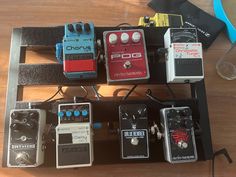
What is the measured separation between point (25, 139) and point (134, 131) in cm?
31

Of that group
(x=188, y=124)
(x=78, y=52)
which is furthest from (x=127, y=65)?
(x=188, y=124)

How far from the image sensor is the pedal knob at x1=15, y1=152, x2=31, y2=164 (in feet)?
2.75

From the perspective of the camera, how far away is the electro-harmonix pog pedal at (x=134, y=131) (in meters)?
0.88

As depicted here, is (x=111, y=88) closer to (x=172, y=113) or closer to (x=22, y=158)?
(x=172, y=113)

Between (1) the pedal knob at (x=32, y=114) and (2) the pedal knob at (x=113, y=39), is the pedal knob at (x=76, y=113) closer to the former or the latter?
(1) the pedal knob at (x=32, y=114)

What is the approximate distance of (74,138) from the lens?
2.78 feet

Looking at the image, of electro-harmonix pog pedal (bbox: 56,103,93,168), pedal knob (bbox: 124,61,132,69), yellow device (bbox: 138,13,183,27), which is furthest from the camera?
yellow device (bbox: 138,13,183,27)

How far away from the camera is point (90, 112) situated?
Answer: 0.89 meters

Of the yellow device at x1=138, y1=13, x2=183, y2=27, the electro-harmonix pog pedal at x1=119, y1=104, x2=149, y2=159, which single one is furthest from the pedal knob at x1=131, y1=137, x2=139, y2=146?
the yellow device at x1=138, y1=13, x2=183, y2=27

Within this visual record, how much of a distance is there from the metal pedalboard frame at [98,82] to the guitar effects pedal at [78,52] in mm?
69

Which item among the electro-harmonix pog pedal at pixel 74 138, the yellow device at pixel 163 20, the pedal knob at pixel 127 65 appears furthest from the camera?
the yellow device at pixel 163 20

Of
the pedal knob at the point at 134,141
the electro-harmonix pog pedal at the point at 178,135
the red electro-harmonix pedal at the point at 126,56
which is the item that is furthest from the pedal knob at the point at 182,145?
the red electro-harmonix pedal at the point at 126,56

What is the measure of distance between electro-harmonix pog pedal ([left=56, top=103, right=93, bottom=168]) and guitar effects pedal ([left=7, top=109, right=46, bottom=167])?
0.06 m

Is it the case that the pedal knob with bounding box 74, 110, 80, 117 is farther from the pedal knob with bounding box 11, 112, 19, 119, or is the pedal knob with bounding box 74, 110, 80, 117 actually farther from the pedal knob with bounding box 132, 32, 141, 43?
the pedal knob with bounding box 132, 32, 141, 43
